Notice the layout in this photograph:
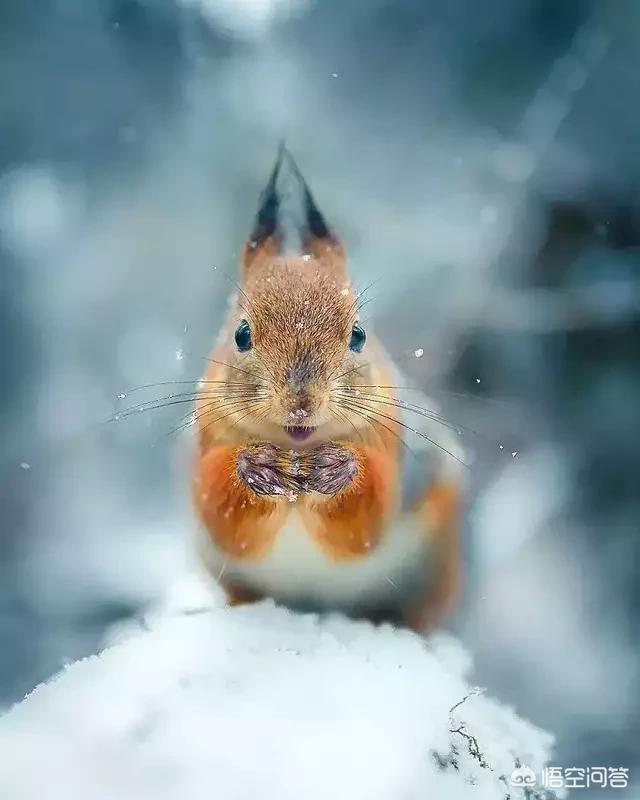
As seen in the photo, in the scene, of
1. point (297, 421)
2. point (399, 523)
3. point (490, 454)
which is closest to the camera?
point (297, 421)

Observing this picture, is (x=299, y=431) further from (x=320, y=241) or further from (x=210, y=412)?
(x=320, y=241)

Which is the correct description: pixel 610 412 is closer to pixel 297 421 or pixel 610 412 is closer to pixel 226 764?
pixel 297 421

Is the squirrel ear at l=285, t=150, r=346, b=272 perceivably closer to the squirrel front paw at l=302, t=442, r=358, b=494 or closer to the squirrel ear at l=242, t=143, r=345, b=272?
the squirrel ear at l=242, t=143, r=345, b=272

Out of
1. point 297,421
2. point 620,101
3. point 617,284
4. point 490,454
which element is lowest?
point 297,421

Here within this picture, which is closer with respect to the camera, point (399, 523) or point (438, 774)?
point (438, 774)

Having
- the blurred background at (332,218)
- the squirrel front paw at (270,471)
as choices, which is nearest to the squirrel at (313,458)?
the squirrel front paw at (270,471)

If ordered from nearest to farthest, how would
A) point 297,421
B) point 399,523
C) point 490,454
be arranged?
point 297,421
point 399,523
point 490,454

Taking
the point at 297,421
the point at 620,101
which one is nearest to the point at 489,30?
the point at 620,101

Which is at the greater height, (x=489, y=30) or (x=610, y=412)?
(x=489, y=30)
